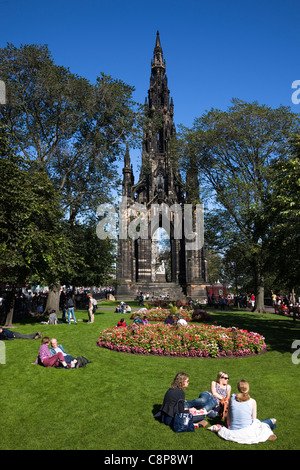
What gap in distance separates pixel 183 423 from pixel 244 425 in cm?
109

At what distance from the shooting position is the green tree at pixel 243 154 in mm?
27594

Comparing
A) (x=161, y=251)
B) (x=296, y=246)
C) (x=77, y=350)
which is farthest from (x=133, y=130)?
(x=161, y=251)

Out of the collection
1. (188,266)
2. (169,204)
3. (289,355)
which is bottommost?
(289,355)

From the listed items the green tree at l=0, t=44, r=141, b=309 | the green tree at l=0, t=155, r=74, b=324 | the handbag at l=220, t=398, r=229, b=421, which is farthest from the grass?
the green tree at l=0, t=44, r=141, b=309

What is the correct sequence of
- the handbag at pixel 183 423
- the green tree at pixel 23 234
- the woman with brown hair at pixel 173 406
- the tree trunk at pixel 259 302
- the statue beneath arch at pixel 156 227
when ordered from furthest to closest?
1. the statue beneath arch at pixel 156 227
2. the tree trunk at pixel 259 302
3. the green tree at pixel 23 234
4. the woman with brown hair at pixel 173 406
5. the handbag at pixel 183 423

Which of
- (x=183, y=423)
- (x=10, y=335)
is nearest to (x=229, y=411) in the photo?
(x=183, y=423)

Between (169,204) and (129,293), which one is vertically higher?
(169,204)

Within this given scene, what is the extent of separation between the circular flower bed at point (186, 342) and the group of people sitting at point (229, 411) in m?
5.28

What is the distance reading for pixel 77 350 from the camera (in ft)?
42.5

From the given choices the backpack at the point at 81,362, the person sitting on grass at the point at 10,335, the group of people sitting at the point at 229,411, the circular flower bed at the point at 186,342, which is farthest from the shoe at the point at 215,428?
the person sitting on grass at the point at 10,335

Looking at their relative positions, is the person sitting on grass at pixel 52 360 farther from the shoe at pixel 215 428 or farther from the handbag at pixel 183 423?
the shoe at pixel 215 428

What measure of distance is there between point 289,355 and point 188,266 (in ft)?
104

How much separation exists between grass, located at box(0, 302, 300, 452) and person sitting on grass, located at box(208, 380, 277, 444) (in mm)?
136
